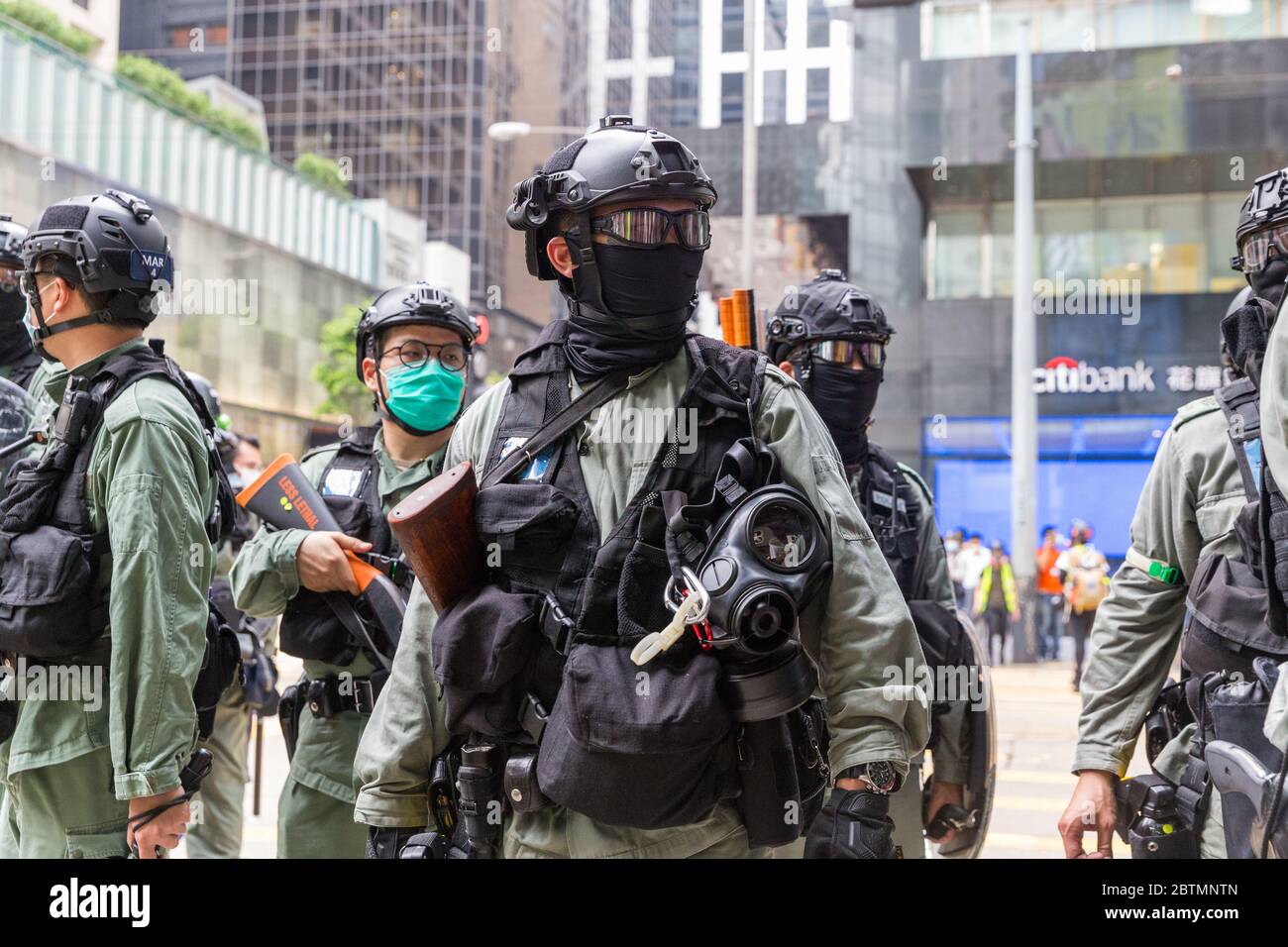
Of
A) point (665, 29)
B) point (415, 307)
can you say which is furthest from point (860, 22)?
point (415, 307)

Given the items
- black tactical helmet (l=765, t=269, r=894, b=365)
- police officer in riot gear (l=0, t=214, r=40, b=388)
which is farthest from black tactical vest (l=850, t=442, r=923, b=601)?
police officer in riot gear (l=0, t=214, r=40, b=388)

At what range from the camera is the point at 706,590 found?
2.30 m

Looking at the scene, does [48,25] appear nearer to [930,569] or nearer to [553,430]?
[930,569]

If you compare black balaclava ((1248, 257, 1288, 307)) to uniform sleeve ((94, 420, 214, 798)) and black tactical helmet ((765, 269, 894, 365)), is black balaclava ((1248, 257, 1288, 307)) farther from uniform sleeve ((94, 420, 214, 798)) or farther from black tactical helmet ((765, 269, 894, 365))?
uniform sleeve ((94, 420, 214, 798))

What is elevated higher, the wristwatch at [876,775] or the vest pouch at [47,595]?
the vest pouch at [47,595]

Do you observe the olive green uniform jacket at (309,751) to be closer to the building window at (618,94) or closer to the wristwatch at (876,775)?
the wristwatch at (876,775)

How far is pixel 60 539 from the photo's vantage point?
9.86 feet

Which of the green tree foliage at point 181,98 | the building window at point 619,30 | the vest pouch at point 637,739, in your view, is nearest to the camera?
the vest pouch at point 637,739

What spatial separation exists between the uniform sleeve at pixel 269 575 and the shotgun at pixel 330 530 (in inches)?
3.0

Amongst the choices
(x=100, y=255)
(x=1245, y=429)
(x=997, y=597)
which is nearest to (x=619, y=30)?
(x=997, y=597)

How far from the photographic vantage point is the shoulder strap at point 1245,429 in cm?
315

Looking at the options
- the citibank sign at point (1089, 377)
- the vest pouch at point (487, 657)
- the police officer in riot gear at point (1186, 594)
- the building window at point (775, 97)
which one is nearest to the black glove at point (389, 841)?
the vest pouch at point (487, 657)

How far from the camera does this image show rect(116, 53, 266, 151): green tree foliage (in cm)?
2808
